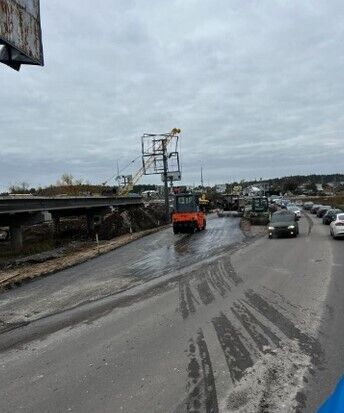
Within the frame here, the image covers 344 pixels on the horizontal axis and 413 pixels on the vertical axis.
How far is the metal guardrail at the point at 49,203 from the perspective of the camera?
3844 cm

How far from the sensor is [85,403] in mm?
6137

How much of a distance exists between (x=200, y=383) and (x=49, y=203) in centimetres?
4110

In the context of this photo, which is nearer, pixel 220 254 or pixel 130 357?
pixel 130 357

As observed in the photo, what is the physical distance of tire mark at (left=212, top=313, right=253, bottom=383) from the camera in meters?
7.05

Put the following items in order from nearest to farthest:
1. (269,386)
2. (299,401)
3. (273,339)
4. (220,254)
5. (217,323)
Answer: (299,401)
(269,386)
(273,339)
(217,323)
(220,254)

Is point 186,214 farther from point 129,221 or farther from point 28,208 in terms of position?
point 129,221

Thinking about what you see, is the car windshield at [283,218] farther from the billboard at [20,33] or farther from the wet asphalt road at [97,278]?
the billboard at [20,33]

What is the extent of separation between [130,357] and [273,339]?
8.00 ft

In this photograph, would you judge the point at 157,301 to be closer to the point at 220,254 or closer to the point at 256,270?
the point at 256,270

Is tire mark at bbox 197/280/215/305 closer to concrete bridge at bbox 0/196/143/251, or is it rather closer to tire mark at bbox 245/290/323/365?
tire mark at bbox 245/290/323/365

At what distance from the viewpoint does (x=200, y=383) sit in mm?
6555

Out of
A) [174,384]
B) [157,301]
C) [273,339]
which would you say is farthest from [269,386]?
[157,301]

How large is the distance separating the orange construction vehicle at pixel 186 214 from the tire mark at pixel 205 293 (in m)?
25.6

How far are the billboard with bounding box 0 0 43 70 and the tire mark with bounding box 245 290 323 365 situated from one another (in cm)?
923
